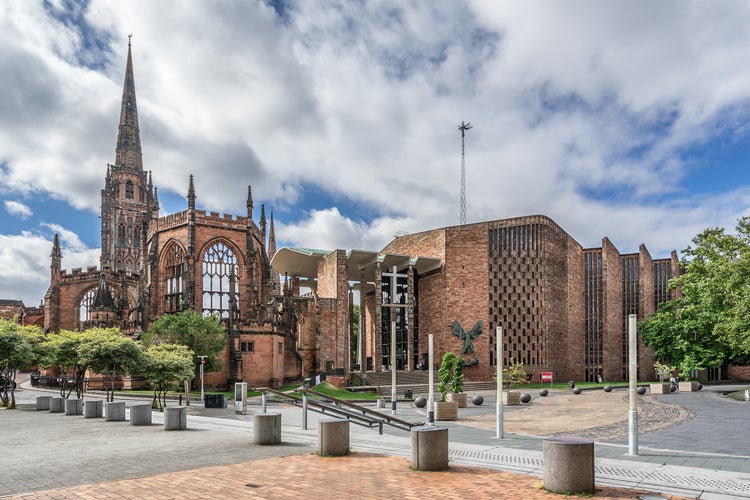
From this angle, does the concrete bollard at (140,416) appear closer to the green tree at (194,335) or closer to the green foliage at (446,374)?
the green foliage at (446,374)

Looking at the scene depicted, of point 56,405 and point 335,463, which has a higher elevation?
point 335,463

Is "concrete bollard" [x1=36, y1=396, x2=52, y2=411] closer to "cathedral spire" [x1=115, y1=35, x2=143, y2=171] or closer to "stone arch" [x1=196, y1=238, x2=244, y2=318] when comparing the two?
"stone arch" [x1=196, y1=238, x2=244, y2=318]

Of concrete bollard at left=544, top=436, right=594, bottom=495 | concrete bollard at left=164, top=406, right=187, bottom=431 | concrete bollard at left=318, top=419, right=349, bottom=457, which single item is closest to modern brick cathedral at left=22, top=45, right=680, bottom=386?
concrete bollard at left=164, top=406, right=187, bottom=431

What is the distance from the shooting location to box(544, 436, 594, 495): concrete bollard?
26.8 ft

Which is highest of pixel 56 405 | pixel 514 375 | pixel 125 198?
pixel 125 198

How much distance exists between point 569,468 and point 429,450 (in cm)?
253

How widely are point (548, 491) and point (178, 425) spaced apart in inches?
457

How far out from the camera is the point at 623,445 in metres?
13.8

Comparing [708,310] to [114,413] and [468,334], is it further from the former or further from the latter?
[114,413]

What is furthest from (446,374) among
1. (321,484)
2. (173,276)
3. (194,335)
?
A: (173,276)

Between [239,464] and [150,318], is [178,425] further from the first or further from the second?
[150,318]

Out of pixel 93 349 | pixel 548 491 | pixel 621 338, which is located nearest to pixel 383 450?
pixel 548 491

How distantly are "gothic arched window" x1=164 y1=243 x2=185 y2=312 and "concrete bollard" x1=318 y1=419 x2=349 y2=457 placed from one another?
44410mm

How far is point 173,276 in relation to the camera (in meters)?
54.0
